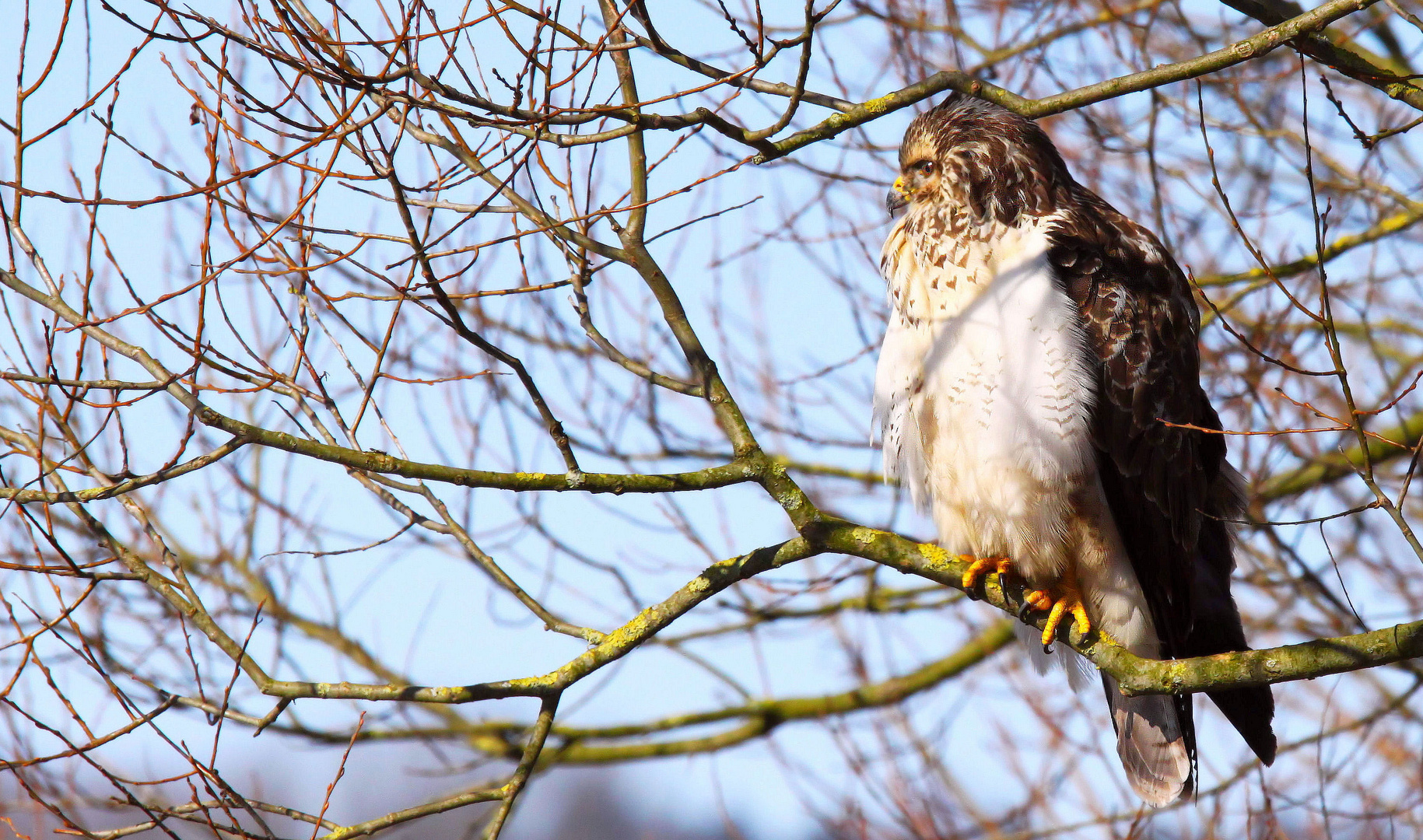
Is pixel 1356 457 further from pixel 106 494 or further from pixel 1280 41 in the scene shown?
pixel 106 494

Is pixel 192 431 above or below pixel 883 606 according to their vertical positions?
below

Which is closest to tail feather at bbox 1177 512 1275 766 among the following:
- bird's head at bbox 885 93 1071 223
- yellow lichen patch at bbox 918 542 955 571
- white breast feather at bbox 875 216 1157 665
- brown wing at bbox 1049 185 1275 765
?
brown wing at bbox 1049 185 1275 765

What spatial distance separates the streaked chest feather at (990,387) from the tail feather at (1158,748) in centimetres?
98

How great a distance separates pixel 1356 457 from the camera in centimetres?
549

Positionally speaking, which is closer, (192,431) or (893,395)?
(192,431)

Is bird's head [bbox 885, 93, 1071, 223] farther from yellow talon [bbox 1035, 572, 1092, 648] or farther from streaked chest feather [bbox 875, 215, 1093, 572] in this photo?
yellow talon [bbox 1035, 572, 1092, 648]

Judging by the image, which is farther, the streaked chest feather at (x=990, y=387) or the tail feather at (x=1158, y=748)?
the tail feather at (x=1158, y=748)

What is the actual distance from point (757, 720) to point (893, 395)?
2.57m

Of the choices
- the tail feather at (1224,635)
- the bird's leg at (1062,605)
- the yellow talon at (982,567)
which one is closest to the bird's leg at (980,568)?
the yellow talon at (982,567)

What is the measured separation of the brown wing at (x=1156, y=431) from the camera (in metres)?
3.86

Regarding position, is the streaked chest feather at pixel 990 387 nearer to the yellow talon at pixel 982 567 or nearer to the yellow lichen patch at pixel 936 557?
the yellow talon at pixel 982 567

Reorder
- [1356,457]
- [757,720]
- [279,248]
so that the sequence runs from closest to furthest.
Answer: [279,248], [1356,457], [757,720]

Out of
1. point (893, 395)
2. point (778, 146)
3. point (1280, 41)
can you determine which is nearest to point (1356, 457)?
point (893, 395)

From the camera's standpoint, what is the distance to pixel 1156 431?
3951 mm
